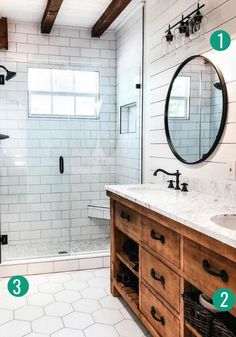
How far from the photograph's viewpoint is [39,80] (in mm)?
4102

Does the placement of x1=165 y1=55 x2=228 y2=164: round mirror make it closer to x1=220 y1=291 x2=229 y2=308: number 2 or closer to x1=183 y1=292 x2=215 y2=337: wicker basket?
x1=183 y1=292 x2=215 y2=337: wicker basket

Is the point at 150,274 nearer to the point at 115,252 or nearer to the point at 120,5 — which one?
the point at 115,252

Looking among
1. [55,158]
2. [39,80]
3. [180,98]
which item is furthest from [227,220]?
[39,80]

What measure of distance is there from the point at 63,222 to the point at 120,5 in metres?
2.42

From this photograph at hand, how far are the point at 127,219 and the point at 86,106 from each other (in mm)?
2110

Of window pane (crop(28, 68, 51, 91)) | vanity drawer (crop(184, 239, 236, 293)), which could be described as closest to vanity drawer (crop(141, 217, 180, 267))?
vanity drawer (crop(184, 239, 236, 293))

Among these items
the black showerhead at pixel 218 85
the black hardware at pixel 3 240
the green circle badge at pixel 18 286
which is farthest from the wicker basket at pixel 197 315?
the black hardware at pixel 3 240

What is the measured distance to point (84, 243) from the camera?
4.01 metres

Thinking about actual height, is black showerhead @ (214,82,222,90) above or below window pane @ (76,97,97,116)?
Result: below

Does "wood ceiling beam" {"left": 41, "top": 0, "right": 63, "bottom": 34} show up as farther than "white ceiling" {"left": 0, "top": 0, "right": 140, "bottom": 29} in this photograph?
No

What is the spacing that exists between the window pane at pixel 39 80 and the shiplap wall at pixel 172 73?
1299mm

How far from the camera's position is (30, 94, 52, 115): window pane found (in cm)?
411

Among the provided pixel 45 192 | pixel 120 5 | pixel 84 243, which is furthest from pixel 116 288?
pixel 120 5

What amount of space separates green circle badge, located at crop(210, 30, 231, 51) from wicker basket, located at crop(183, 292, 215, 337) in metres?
1.46
